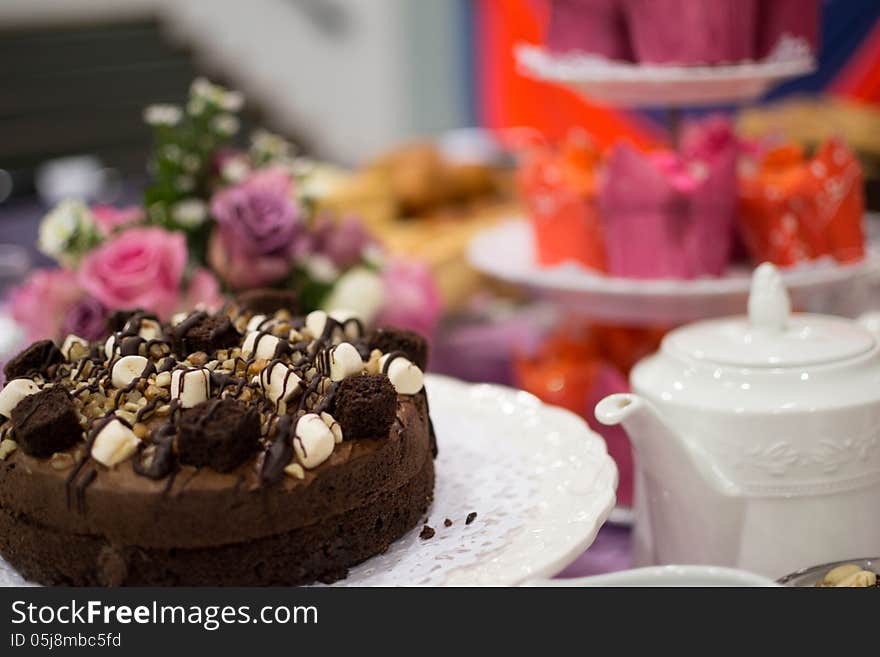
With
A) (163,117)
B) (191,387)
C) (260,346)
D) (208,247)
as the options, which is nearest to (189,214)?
(208,247)

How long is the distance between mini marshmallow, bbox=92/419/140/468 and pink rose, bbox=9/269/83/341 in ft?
2.26

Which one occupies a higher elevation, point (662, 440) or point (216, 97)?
point (216, 97)

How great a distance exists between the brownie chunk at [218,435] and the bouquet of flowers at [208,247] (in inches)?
22.7

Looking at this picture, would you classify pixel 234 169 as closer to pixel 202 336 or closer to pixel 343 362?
pixel 202 336

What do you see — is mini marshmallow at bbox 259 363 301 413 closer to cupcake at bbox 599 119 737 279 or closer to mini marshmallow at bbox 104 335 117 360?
mini marshmallow at bbox 104 335 117 360

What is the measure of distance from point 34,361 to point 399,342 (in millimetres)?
431

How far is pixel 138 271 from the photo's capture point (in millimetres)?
1655

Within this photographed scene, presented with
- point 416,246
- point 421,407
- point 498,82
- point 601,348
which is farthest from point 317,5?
point 421,407

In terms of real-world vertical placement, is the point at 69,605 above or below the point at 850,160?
below

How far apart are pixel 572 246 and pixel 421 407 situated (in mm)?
780

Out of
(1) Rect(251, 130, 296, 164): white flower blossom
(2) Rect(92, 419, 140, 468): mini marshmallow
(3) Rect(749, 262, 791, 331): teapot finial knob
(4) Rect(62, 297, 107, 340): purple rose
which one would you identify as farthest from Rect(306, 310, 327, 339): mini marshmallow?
(1) Rect(251, 130, 296, 164): white flower blossom

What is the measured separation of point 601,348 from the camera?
6.82 feet

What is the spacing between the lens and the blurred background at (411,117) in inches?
86.8

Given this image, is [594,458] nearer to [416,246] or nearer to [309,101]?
[416,246]
